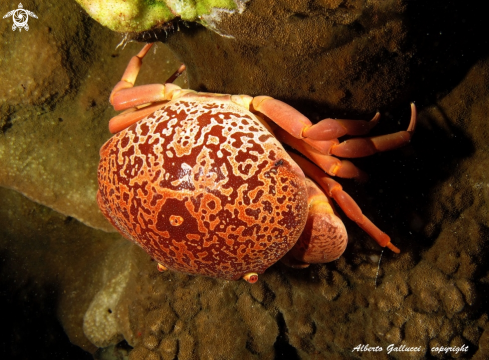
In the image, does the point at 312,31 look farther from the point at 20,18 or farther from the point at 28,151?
the point at 28,151

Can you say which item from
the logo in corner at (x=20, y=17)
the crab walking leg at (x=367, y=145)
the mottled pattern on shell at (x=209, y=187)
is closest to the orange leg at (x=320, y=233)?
the mottled pattern on shell at (x=209, y=187)

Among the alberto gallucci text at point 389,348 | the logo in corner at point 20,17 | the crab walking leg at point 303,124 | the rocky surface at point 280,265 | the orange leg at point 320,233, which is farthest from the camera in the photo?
the alberto gallucci text at point 389,348

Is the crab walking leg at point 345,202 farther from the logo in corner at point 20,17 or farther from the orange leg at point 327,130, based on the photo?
the logo in corner at point 20,17

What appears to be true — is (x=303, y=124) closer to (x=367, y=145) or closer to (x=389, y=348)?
(x=367, y=145)

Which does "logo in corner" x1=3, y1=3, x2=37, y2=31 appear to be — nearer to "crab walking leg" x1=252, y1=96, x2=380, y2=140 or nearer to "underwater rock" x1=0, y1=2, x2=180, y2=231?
"underwater rock" x1=0, y1=2, x2=180, y2=231

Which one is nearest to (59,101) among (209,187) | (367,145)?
(209,187)

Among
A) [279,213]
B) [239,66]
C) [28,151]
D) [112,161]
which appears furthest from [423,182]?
[28,151]
